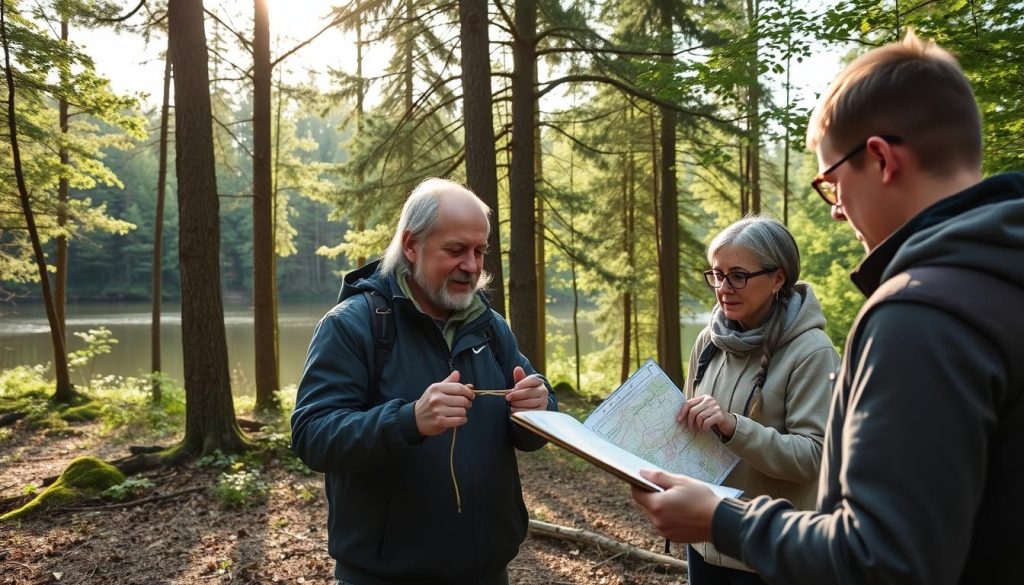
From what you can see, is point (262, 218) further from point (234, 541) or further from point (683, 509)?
point (683, 509)

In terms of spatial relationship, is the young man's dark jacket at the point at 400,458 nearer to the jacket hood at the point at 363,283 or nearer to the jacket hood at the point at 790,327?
the jacket hood at the point at 363,283

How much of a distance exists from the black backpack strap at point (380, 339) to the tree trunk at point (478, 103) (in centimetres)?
482

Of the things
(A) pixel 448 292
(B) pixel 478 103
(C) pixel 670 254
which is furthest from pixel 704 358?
(C) pixel 670 254

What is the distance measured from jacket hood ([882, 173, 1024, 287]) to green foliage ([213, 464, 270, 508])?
5.63 metres

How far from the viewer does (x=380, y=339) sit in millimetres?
2107

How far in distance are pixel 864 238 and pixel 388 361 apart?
1.49 metres

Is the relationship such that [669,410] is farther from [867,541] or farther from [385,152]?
[385,152]

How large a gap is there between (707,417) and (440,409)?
3.16 ft

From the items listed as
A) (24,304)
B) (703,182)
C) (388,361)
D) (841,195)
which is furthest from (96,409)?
(24,304)

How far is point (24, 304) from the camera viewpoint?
42469 mm

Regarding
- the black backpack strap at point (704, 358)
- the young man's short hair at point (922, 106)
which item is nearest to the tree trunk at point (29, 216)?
the black backpack strap at point (704, 358)

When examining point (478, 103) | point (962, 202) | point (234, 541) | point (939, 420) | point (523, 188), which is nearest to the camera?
Result: point (939, 420)

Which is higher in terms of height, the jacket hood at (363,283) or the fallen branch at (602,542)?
the jacket hood at (363,283)

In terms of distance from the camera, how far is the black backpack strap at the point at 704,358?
8.54 ft
